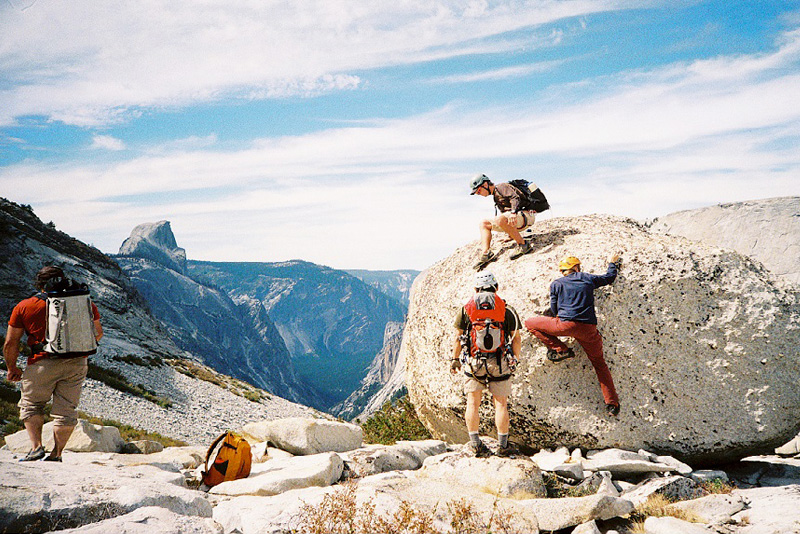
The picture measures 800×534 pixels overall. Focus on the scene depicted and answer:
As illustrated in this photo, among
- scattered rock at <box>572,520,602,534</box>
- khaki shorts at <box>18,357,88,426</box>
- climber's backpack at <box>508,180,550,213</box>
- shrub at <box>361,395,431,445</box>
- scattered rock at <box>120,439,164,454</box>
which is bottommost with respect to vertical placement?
shrub at <box>361,395,431,445</box>

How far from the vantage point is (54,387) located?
9375mm

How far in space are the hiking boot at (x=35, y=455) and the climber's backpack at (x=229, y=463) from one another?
2.94 meters

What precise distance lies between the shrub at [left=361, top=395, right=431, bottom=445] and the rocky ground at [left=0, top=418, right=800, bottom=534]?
397 cm

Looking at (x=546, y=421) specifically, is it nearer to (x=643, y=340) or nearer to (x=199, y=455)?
(x=643, y=340)

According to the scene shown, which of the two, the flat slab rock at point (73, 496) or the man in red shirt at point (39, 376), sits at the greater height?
the man in red shirt at point (39, 376)

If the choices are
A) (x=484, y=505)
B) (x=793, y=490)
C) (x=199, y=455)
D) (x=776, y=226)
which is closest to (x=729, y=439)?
(x=793, y=490)

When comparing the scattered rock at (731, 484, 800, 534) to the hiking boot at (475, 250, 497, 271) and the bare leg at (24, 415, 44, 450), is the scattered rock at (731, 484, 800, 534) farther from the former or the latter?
the bare leg at (24, 415, 44, 450)

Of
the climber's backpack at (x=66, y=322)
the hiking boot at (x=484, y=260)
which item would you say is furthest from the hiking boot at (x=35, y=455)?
the hiking boot at (x=484, y=260)

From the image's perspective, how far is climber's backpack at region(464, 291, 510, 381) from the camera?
9.40 meters

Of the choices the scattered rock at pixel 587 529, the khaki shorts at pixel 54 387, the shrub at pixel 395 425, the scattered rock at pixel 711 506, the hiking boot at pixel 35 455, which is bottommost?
the shrub at pixel 395 425

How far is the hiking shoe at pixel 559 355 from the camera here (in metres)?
10.6

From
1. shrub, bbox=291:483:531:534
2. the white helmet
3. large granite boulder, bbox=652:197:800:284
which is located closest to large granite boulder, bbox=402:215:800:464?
the white helmet

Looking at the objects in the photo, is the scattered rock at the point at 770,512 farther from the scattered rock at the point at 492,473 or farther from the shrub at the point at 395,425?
the shrub at the point at 395,425

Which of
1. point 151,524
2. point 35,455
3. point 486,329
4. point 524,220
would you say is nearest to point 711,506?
point 486,329
